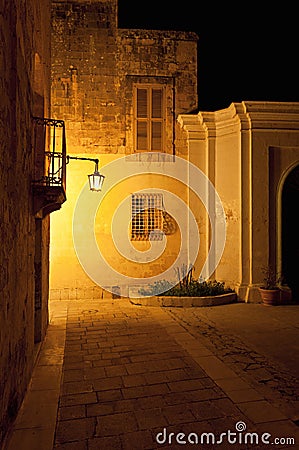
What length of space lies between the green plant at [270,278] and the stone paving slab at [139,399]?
4041 mm

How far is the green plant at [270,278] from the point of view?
1032 cm

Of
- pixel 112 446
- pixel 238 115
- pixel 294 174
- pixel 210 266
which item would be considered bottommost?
pixel 112 446

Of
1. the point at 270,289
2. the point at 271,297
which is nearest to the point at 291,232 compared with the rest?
the point at 270,289

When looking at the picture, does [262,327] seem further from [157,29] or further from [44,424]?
[157,29]

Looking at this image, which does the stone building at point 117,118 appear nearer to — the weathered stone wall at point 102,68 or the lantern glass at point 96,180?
the weathered stone wall at point 102,68

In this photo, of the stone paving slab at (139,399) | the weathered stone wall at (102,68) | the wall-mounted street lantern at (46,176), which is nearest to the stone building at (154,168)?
the weathered stone wall at (102,68)

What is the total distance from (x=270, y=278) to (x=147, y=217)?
4.02m

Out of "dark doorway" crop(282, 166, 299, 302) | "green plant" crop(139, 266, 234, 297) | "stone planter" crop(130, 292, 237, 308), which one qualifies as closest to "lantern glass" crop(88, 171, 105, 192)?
"stone planter" crop(130, 292, 237, 308)

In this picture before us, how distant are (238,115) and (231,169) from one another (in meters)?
1.54

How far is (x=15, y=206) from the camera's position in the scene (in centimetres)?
394

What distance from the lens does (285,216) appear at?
12.1 metres

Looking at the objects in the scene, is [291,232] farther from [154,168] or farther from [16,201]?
[16,201]

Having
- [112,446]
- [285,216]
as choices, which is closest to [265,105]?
[285,216]

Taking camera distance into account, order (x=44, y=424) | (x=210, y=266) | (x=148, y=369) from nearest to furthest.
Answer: (x=44, y=424), (x=148, y=369), (x=210, y=266)
